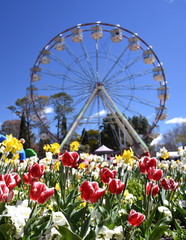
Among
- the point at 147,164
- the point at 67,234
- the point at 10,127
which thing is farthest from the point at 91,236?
the point at 10,127

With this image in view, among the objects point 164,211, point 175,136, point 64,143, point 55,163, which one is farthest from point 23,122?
point 164,211

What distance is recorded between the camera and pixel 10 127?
105ft

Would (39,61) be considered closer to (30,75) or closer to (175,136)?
(30,75)

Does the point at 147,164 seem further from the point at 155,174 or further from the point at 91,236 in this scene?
the point at 91,236

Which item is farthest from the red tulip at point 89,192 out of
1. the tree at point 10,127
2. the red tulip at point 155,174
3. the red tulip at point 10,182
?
the tree at point 10,127

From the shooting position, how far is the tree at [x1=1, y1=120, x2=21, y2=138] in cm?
3166

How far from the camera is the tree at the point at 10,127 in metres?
31.7

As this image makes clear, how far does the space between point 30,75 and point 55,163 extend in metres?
17.1

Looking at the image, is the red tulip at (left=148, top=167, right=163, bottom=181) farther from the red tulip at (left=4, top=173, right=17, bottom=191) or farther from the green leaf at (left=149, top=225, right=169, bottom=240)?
the red tulip at (left=4, top=173, right=17, bottom=191)

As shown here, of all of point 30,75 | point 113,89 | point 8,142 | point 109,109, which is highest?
point 30,75

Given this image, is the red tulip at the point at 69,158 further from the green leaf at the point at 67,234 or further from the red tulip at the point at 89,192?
the green leaf at the point at 67,234

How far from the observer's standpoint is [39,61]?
19.5m

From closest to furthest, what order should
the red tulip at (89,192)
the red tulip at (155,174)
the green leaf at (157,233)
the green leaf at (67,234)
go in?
the green leaf at (67,234) < the red tulip at (89,192) < the green leaf at (157,233) < the red tulip at (155,174)

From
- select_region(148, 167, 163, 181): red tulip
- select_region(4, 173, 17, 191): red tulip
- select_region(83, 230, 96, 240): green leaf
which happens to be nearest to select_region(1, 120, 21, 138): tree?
select_region(148, 167, 163, 181): red tulip
